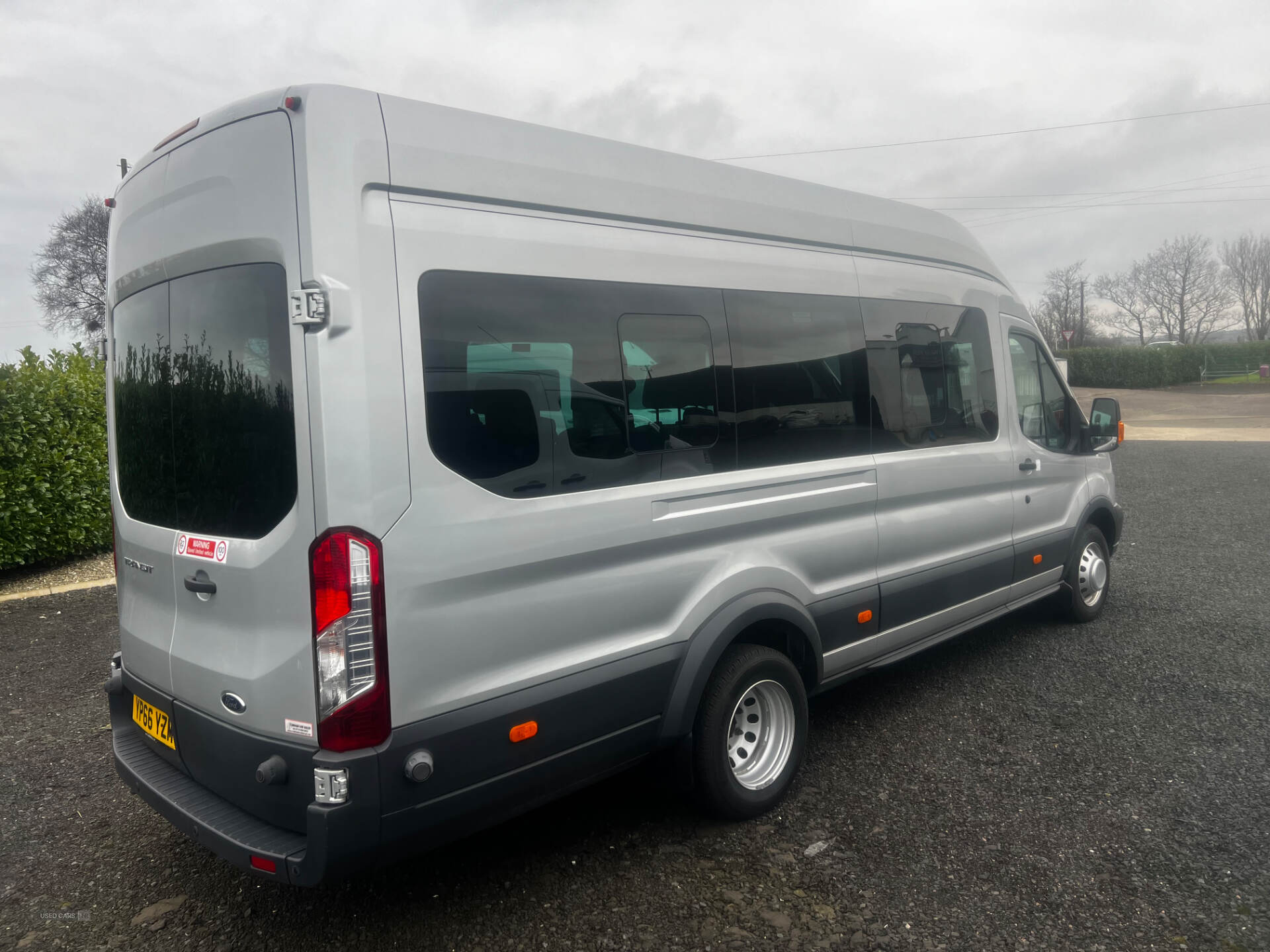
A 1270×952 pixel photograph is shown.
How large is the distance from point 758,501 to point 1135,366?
41753mm

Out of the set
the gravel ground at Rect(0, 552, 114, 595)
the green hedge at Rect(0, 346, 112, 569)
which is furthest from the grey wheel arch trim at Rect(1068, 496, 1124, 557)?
the green hedge at Rect(0, 346, 112, 569)

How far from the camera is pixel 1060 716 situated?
4.27 m

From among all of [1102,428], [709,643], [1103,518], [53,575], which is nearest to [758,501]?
[709,643]

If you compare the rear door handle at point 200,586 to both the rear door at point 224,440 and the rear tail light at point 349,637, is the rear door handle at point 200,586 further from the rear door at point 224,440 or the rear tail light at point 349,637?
the rear tail light at point 349,637

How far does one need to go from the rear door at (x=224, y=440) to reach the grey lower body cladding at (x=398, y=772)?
5.5 inches

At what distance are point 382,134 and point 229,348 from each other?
76cm

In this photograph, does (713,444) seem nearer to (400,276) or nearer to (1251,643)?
(400,276)

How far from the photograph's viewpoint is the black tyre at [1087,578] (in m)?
5.58

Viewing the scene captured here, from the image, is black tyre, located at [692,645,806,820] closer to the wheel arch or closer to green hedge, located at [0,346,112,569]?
the wheel arch

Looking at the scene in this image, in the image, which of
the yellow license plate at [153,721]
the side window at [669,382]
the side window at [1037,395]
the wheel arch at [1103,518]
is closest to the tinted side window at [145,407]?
the yellow license plate at [153,721]

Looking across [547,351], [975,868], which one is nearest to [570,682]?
[547,351]

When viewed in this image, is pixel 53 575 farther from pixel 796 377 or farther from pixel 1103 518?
pixel 1103 518

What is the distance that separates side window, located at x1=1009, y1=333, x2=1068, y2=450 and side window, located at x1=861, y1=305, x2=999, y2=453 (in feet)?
1.09

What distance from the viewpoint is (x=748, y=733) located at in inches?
137
